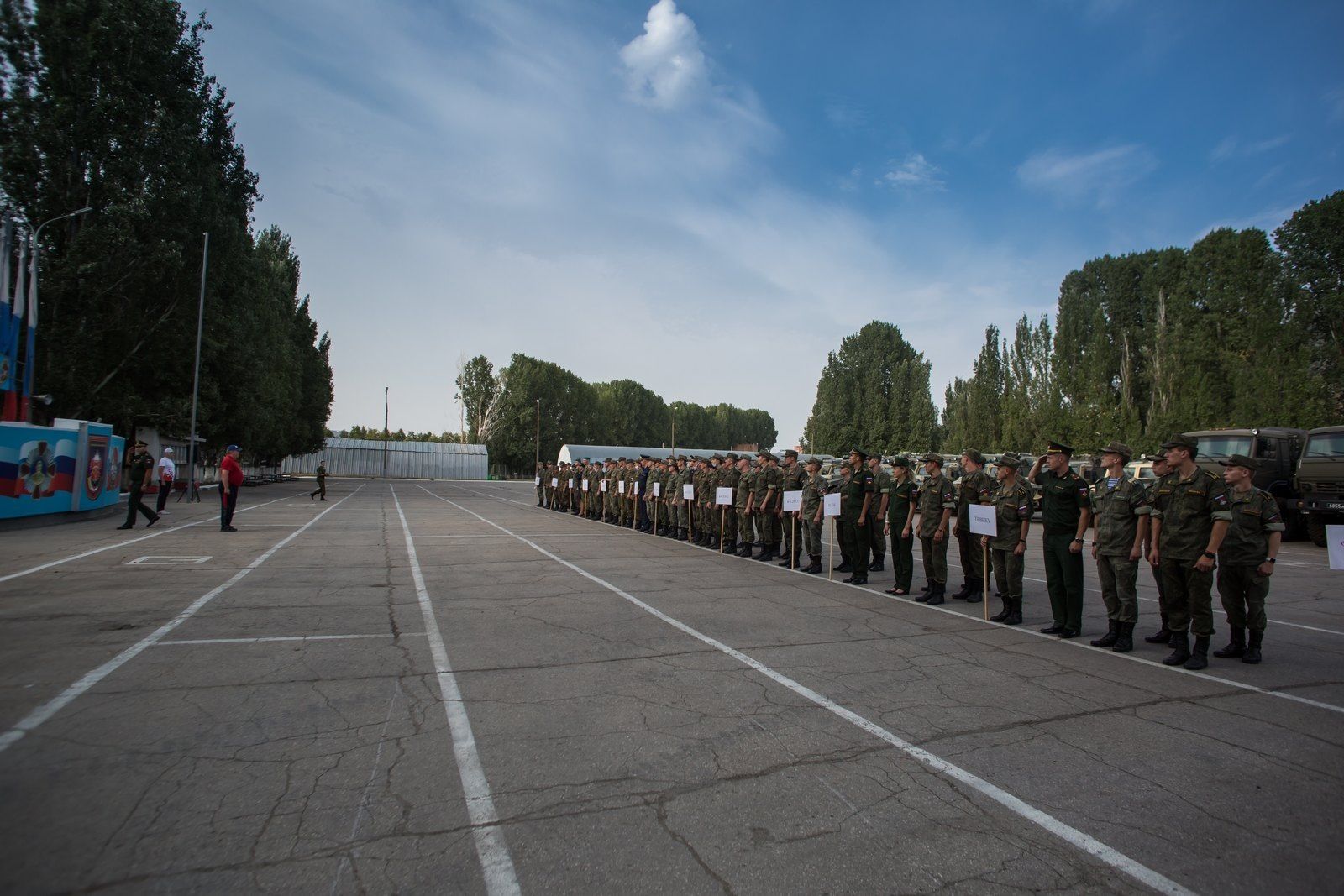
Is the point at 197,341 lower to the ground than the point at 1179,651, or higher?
higher

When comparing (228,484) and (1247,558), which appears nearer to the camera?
(1247,558)

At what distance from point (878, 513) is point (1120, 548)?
4491 millimetres

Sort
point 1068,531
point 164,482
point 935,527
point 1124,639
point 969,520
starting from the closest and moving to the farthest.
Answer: point 1124,639
point 1068,531
point 969,520
point 935,527
point 164,482

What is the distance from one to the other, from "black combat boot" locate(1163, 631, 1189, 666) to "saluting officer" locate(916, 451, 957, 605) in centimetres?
291

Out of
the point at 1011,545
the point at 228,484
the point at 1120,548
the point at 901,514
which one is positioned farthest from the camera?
the point at 228,484

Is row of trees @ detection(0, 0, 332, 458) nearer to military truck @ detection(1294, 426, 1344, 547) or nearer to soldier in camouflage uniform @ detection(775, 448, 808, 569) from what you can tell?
soldier in camouflage uniform @ detection(775, 448, 808, 569)

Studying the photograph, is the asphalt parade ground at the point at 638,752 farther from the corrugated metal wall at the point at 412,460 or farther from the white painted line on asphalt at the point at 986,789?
the corrugated metal wall at the point at 412,460

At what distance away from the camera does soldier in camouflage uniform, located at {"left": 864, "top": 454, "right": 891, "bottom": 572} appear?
11.3 meters

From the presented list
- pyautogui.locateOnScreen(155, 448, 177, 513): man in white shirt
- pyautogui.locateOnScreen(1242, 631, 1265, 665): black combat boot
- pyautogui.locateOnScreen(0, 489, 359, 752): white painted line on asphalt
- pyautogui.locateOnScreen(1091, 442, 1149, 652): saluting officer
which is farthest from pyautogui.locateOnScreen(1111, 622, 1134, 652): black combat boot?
pyautogui.locateOnScreen(155, 448, 177, 513): man in white shirt

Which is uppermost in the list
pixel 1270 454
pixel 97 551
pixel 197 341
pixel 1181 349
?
pixel 1181 349

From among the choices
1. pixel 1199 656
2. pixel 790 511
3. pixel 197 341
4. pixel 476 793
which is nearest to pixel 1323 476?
pixel 790 511

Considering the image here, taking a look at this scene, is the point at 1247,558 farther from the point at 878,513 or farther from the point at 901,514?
the point at 878,513

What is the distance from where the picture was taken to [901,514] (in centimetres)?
1089

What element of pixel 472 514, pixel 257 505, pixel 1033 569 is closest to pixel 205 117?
pixel 257 505
